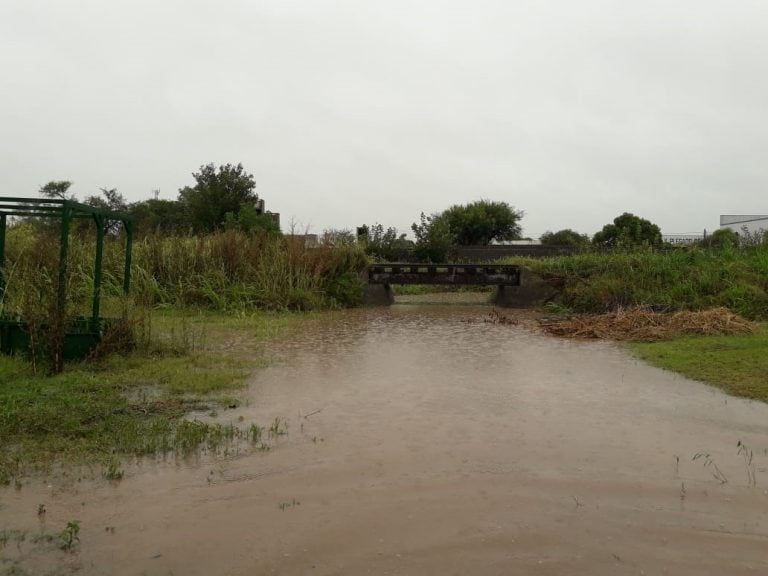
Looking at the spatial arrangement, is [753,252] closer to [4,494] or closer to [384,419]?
[384,419]

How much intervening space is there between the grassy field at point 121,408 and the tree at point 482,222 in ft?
94.3

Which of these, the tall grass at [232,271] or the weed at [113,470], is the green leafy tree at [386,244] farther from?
the weed at [113,470]

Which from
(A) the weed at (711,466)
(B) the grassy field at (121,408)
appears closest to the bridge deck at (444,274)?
(B) the grassy field at (121,408)

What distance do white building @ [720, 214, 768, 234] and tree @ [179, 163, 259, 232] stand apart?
3283cm

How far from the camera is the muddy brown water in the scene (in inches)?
120

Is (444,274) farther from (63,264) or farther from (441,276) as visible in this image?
(63,264)

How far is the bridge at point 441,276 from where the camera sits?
52.2ft

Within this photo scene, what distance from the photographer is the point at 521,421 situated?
207 inches

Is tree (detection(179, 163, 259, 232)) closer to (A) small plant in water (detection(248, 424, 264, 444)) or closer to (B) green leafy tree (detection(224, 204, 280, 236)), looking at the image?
(B) green leafy tree (detection(224, 204, 280, 236))

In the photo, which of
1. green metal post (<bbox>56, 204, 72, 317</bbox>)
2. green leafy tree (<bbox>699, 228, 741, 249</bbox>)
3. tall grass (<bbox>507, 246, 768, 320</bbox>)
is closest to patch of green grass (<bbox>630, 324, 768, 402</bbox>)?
tall grass (<bbox>507, 246, 768, 320</bbox>)

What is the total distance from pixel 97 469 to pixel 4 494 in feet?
1.69

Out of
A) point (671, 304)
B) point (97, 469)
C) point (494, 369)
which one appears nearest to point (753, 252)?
point (671, 304)

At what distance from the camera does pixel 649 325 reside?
10680mm

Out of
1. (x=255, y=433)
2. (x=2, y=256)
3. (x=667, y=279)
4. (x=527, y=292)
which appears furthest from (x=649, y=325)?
(x=2, y=256)
